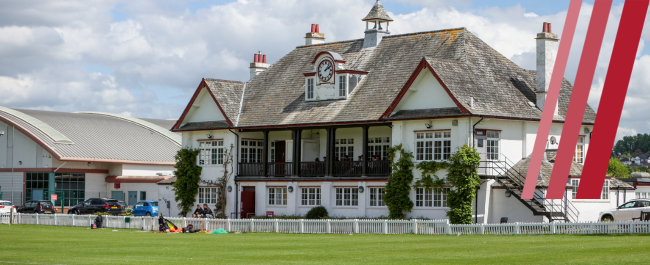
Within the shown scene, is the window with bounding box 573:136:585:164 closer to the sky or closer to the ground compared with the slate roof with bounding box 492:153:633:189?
closer to the sky

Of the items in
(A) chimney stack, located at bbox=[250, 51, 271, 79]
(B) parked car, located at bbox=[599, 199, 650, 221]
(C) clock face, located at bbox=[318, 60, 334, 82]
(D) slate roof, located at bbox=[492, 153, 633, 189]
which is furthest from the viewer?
(A) chimney stack, located at bbox=[250, 51, 271, 79]

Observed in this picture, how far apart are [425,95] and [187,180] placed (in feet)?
53.0

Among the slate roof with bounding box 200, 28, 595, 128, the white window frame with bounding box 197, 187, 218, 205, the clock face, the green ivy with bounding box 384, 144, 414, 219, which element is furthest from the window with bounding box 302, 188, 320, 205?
the white window frame with bounding box 197, 187, 218, 205

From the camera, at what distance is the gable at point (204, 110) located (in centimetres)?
4597

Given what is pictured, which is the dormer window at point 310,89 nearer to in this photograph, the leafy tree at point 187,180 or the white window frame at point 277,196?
the white window frame at point 277,196

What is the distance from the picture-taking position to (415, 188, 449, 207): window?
36.9 meters

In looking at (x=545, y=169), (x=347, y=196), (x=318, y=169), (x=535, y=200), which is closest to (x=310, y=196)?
(x=318, y=169)

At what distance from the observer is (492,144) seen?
36.8 meters

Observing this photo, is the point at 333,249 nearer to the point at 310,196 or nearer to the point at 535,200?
the point at 535,200

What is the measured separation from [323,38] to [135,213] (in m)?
17.3

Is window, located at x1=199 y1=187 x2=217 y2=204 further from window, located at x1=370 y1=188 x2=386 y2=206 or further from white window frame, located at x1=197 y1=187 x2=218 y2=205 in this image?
window, located at x1=370 y1=188 x2=386 y2=206

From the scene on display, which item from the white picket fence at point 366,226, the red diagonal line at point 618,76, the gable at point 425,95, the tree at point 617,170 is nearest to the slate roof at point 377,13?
the gable at point 425,95

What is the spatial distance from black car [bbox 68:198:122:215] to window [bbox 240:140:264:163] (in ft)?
42.2

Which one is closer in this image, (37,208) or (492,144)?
(492,144)
